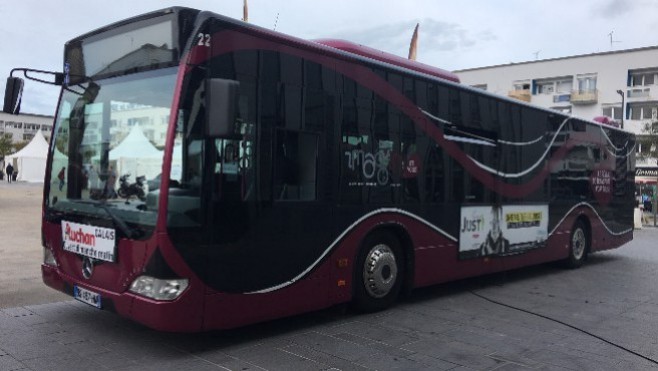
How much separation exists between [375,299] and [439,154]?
7.38 feet

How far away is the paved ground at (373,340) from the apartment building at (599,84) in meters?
40.8

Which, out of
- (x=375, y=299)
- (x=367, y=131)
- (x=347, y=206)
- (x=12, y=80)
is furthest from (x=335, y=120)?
(x=12, y=80)

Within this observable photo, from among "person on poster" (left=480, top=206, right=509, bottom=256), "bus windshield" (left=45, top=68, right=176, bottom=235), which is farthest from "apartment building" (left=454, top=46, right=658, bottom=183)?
"bus windshield" (left=45, top=68, right=176, bottom=235)

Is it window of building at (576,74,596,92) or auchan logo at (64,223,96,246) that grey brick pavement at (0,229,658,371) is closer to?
auchan logo at (64,223,96,246)

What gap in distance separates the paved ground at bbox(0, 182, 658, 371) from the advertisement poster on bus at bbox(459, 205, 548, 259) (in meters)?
0.85

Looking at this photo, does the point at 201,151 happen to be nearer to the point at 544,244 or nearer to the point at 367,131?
the point at 367,131

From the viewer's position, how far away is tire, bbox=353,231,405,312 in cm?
687

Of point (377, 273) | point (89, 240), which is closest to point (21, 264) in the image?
point (89, 240)

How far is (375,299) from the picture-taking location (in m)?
7.09

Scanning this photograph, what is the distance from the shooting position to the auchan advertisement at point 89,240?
5.26 meters

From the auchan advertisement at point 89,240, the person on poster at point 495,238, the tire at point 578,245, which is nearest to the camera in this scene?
the auchan advertisement at point 89,240

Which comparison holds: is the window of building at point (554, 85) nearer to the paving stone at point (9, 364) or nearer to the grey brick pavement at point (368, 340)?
the grey brick pavement at point (368, 340)

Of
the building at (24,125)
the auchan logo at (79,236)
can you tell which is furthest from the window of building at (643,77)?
the building at (24,125)

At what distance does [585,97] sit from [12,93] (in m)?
50.5
